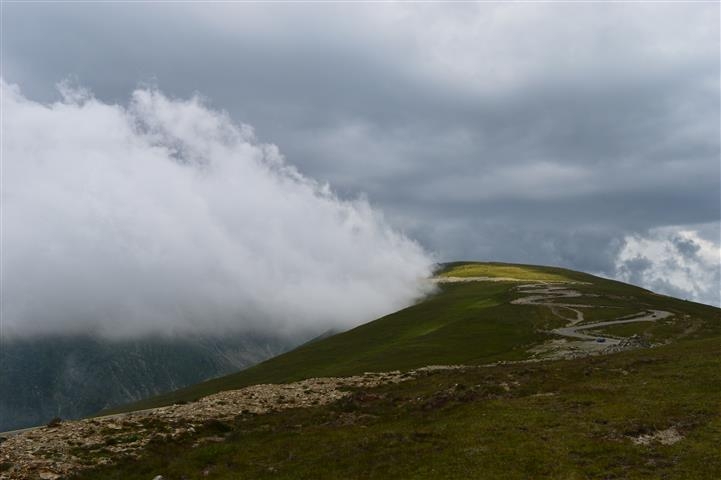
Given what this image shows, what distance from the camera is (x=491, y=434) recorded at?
124 feet

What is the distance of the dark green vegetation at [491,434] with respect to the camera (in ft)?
103

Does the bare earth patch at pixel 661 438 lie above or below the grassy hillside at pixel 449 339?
below

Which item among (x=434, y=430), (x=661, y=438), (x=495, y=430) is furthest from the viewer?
(x=434, y=430)

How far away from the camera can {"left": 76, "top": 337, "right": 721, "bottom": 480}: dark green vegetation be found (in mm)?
31328

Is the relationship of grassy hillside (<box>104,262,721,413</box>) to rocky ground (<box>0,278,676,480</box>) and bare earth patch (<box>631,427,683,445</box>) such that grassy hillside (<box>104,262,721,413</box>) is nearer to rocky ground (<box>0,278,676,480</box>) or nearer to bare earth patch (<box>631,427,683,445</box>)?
rocky ground (<box>0,278,676,480</box>)

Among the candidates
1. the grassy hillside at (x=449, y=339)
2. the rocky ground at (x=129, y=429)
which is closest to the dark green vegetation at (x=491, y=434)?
the rocky ground at (x=129, y=429)

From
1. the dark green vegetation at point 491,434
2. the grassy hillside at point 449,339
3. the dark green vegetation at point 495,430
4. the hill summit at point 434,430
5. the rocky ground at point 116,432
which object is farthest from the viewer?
the grassy hillside at point 449,339

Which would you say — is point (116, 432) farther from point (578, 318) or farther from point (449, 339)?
point (578, 318)

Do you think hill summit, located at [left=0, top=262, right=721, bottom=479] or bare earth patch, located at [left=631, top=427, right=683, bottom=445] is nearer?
hill summit, located at [left=0, top=262, right=721, bottom=479]

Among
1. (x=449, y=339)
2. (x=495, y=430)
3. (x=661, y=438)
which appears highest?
(x=449, y=339)

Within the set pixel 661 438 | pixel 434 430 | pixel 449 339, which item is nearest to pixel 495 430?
pixel 434 430

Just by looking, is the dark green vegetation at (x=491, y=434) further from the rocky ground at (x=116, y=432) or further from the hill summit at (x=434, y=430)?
the rocky ground at (x=116, y=432)

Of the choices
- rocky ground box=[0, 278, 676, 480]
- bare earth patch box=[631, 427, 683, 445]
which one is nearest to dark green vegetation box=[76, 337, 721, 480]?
bare earth patch box=[631, 427, 683, 445]

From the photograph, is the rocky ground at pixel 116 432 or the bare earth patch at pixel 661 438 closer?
the bare earth patch at pixel 661 438
